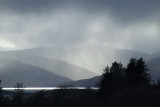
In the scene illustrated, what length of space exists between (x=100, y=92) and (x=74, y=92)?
119 ft

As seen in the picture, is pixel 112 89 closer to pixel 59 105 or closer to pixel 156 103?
pixel 59 105

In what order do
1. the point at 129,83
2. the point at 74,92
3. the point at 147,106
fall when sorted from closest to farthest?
the point at 147,106, the point at 129,83, the point at 74,92

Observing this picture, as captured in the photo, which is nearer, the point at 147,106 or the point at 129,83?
the point at 147,106

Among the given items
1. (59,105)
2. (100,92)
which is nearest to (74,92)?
(59,105)

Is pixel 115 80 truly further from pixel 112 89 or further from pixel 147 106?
pixel 147 106

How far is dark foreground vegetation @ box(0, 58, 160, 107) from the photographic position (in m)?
54.1

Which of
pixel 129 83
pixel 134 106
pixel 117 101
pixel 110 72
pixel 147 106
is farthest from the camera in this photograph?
pixel 110 72

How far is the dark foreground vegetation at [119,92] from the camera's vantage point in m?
54.1

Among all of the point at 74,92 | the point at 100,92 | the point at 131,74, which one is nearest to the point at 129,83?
the point at 131,74

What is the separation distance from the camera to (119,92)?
65.5 m

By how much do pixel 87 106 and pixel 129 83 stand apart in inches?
384

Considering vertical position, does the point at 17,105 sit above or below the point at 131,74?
below

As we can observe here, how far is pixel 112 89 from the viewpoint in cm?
7506

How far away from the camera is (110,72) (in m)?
80.1
